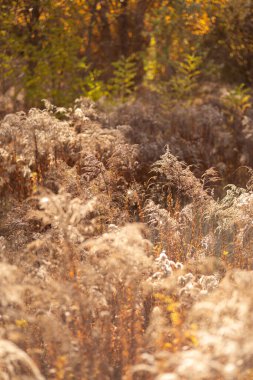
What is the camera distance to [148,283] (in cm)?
321

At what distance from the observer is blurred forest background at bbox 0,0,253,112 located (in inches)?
334

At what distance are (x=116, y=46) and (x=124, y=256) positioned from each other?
9925mm

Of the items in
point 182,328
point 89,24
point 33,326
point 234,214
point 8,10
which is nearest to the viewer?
point 182,328

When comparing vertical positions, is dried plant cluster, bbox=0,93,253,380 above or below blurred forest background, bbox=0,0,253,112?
below

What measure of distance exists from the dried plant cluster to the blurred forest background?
1710mm

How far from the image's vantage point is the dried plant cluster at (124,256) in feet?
8.56

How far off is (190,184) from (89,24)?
24.6 feet

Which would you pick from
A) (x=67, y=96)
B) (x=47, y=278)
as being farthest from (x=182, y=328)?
(x=67, y=96)

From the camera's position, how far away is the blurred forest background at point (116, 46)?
848cm

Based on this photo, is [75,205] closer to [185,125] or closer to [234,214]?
[234,214]

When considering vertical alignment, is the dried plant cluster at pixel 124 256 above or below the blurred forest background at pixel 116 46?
below

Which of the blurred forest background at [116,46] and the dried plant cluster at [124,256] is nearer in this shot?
the dried plant cluster at [124,256]

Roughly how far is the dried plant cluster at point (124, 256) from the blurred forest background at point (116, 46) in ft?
5.61

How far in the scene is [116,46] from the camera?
12.1 metres
